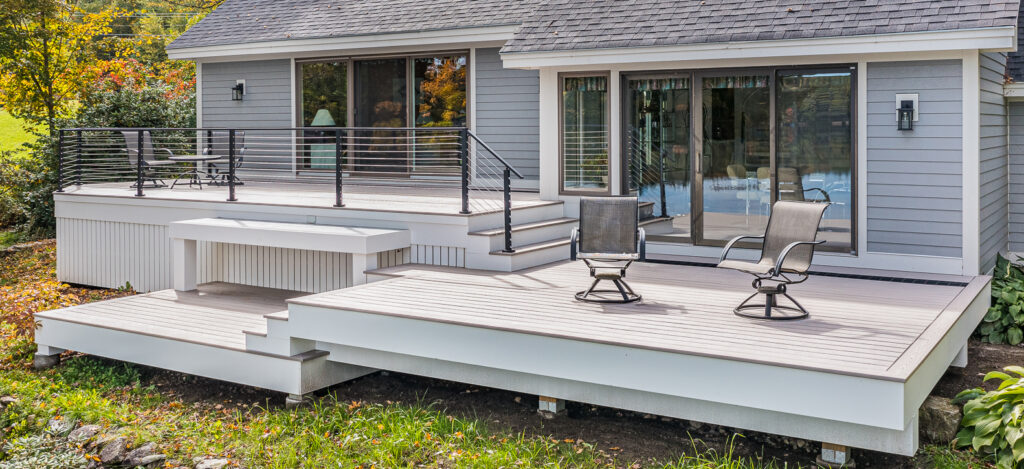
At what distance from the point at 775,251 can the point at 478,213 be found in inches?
117

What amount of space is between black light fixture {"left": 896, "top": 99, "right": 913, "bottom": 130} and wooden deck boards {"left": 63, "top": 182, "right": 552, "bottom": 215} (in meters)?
3.56

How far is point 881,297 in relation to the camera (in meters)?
7.15

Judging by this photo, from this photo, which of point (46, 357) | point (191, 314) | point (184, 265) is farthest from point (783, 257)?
point (46, 357)

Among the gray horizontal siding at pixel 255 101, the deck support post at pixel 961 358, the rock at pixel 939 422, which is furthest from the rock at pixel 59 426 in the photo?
the gray horizontal siding at pixel 255 101

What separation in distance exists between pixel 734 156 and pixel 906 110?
5.29 feet

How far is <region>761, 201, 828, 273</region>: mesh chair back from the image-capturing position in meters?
6.59

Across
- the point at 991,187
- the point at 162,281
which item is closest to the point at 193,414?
the point at 162,281

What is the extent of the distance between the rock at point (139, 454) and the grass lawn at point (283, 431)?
7cm

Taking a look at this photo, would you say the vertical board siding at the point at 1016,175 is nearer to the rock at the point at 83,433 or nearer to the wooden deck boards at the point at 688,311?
the wooden deck boards at the point at 688,311

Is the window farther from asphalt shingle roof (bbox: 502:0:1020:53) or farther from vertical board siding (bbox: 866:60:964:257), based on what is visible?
vertical board siding (bbox: 866:60:964:257)

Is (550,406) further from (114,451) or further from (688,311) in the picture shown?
(114,451)

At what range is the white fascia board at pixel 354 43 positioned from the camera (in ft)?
37.8

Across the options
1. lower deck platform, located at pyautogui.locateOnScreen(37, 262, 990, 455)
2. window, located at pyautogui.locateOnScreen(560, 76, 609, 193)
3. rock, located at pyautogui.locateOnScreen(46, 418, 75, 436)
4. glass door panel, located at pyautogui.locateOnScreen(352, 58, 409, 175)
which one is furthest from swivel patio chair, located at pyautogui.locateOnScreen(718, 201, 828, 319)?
glass door panel, located at pyautogui.locateOnScreen(352, 58, 409, 175)

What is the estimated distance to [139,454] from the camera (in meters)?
6.35
